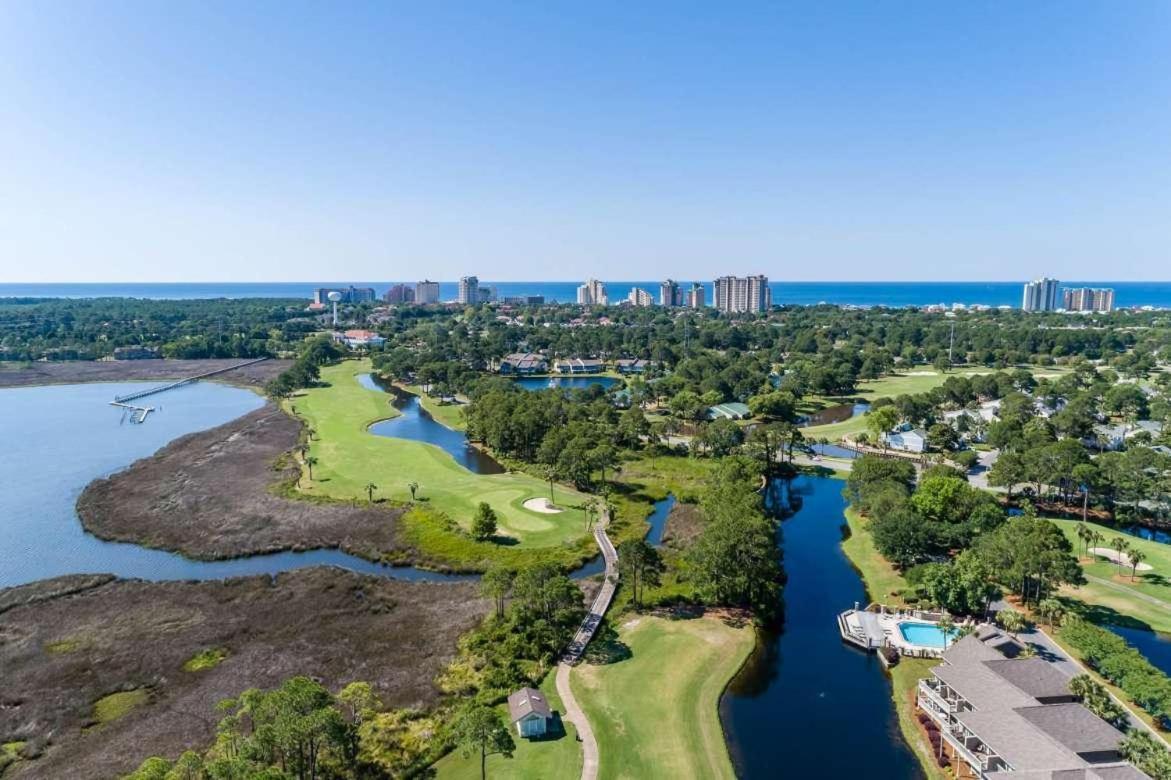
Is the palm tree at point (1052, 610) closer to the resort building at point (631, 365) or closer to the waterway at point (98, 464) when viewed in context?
the waterway at point (98, 464)

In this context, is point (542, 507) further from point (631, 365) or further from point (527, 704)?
point (631, 365)

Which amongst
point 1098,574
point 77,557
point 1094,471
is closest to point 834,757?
point 1098,574

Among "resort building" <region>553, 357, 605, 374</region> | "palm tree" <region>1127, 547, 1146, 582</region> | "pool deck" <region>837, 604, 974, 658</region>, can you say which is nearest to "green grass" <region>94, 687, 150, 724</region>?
"pool deck" <region>837, 604, 974, 658</region>

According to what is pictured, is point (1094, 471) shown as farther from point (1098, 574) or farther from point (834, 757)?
point (834, 757)

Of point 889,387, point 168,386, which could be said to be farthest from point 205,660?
point 889,387

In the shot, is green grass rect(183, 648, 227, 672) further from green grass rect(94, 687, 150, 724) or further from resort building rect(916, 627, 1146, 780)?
resort building rect(916, 627, 1146, 780)
